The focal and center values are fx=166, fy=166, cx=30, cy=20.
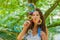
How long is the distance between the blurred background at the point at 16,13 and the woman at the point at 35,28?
17.4 inches

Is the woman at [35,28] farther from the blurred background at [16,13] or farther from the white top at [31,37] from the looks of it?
the blurred background at [16,13]

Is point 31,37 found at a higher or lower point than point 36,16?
lower

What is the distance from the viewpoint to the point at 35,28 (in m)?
1.65

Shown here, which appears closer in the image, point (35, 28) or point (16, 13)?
point (35, 28)

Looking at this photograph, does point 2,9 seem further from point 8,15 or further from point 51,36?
point 51,36


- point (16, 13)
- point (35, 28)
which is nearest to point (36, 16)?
point (35, 28)

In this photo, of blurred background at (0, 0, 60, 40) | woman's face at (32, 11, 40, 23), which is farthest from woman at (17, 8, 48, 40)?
blurred background at (0, 0, 60, 40)

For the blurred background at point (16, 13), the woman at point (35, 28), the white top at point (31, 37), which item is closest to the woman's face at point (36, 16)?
the woman at point (35, 28)

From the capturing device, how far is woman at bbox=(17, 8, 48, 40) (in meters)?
1.62

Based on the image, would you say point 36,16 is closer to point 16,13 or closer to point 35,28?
point 35,28

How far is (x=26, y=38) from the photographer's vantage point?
1.65 meters

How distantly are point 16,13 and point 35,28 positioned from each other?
65 centimetres

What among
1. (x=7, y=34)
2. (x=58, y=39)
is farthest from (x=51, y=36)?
(x=7, y=34)

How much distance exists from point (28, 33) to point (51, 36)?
1.06 metres
